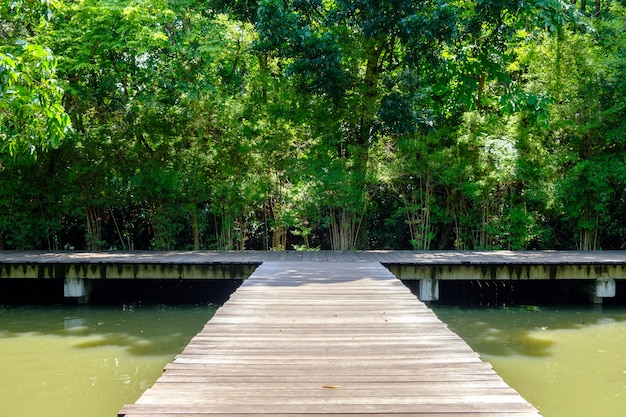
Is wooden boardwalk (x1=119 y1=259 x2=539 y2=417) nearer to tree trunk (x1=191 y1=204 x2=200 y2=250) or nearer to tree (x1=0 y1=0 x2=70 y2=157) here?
tree (x1=0 y1=0 x2=70 y2=157)

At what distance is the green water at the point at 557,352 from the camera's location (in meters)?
4.19

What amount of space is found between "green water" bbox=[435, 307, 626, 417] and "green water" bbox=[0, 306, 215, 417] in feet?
9.96

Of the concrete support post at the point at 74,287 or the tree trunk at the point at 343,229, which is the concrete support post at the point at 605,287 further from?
the concrete support post at the point at 74,287

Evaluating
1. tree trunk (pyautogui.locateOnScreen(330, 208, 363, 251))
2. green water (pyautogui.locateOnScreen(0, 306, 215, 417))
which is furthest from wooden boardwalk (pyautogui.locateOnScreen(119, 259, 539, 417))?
tree trunk (pyautogui.locateOnScreen(330, 208, 363, 251))

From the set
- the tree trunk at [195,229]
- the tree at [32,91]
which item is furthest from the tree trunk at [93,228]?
the tree at [32,91]

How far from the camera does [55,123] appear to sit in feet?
14.9

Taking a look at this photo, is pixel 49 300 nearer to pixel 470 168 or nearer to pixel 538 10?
pixel 470 168

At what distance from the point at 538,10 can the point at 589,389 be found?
260 inches

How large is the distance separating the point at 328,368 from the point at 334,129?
702 centimetres

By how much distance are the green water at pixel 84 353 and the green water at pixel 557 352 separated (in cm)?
304

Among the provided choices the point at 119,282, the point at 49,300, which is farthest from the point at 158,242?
the point at 49,300

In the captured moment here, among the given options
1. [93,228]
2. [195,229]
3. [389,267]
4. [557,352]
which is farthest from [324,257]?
[93,228]

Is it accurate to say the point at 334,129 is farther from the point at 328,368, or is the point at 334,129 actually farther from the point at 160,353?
the point at 328,368

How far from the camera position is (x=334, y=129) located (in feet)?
31.6
